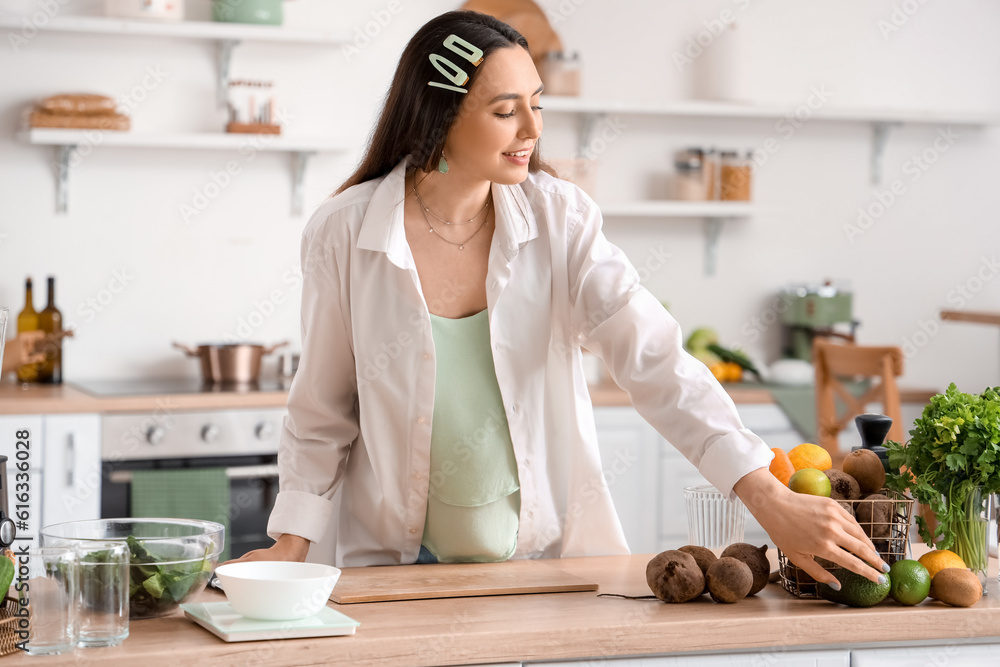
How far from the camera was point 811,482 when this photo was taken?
1241mm

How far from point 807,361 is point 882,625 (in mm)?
2805

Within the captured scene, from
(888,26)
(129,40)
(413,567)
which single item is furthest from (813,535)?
(888,26)

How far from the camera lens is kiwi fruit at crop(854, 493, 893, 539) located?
1.23 m

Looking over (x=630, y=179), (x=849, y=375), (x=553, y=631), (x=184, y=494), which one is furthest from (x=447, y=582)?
(x=630, y=179)

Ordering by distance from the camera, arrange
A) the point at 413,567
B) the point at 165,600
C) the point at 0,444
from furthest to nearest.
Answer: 1. the point at 0,444
2. the point at 413,567
3. the point at 165,600

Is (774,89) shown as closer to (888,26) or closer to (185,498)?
(888,26)

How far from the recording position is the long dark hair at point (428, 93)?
1.42 m

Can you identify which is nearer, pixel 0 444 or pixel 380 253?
pixel 380 253

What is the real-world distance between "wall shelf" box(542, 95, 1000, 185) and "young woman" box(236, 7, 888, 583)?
85.0 inches

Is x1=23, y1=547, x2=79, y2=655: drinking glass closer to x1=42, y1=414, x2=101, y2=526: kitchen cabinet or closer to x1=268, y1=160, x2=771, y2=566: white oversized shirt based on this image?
x1=268, y1=160, x2=771, y2=566: white oversized shirt

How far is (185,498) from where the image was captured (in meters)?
2.95

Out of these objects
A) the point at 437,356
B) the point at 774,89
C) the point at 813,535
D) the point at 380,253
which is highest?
the point at 774,89

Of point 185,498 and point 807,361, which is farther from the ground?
point 807,361

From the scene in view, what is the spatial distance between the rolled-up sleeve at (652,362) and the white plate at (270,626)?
466mm
